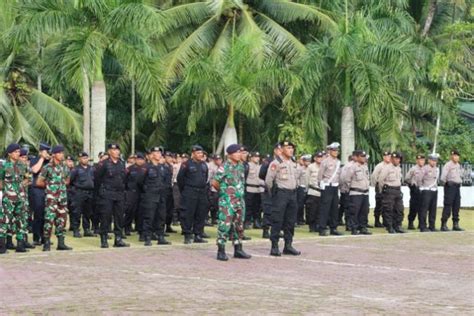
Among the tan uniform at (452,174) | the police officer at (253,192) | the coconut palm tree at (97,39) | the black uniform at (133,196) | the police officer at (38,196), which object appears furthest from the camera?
the coconut palm tree at (97,39)

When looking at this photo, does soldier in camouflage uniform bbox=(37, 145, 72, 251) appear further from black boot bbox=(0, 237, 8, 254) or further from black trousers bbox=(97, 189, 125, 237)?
black trousers bbox=(97, 189, 125, 237)

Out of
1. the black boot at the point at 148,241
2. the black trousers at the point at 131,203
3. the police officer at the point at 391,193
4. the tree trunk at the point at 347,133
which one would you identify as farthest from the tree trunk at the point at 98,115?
the tree trunk at the point at 347,133

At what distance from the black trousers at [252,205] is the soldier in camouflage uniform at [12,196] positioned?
6.27 meters

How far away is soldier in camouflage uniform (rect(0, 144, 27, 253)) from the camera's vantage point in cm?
1519

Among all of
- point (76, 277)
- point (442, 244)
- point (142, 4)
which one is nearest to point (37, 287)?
point (76, 277)

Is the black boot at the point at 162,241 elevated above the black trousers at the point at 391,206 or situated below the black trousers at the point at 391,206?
below

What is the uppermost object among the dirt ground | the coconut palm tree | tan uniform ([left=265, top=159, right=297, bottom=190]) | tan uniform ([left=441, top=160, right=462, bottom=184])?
the coconut palm tree

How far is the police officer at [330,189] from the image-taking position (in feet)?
63.9

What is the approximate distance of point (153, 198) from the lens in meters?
17.2

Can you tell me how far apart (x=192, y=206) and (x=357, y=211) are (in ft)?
14.2

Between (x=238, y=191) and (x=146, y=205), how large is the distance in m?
3.16

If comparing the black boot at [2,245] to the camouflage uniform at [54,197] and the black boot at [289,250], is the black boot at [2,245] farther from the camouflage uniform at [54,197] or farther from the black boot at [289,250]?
the black boot at [289,250]

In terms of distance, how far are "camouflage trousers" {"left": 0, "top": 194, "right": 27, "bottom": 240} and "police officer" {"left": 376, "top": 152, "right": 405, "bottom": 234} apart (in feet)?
27.5

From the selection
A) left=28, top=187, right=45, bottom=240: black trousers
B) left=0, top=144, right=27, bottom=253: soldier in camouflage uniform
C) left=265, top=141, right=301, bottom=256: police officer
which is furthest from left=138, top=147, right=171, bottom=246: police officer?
left=265, top=141, right=301, bottom=256: police officer
